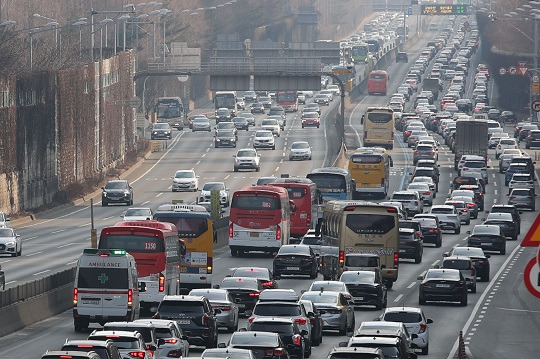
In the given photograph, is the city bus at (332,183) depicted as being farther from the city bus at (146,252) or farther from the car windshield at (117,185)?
the city bus at (146,252)

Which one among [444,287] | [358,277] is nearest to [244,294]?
[358,277]

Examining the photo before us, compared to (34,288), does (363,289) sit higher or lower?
lower

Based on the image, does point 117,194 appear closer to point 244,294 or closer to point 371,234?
point 371,234

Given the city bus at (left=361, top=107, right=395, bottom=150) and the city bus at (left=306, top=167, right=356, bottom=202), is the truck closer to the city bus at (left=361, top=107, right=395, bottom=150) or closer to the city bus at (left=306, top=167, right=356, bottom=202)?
the city bus at (left=361, top=107, right=395, bottom=150)

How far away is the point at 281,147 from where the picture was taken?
137 metres

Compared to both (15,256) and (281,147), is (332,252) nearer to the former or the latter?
(15,256)

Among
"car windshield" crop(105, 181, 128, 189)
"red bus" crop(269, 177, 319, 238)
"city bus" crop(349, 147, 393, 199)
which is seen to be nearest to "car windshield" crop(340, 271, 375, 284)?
"red bus" crop(269, 177, 319, 238)

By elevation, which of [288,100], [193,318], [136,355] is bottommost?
[288,100]

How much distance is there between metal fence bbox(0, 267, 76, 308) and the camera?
45219 mm

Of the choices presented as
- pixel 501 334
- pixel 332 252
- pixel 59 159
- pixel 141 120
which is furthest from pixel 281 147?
pixel 501 334

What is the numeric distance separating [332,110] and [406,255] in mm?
106692

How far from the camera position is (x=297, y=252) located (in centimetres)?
6181

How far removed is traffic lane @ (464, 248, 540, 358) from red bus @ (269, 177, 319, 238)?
12669mm

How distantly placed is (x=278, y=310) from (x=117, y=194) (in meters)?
59.2
